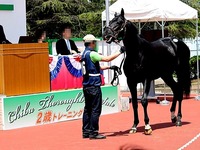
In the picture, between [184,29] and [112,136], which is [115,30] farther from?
[184,29]

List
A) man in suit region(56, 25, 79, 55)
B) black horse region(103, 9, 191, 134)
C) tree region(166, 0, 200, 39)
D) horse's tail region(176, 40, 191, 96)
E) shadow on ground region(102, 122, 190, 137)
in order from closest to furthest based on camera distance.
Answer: black horse region(103, 9, 191, 134)
shadow on ground region(102, 122, 190, 137)
horse's tail region(176, 40, 191, 96)
man in suit region(56, 25, 79, 55)
tree region(166, 0, 200, 39)

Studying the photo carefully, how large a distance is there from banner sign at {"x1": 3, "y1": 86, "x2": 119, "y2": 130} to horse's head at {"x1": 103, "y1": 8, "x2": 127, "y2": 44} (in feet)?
10.8

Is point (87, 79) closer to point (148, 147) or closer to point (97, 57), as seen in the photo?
point (97, 57)

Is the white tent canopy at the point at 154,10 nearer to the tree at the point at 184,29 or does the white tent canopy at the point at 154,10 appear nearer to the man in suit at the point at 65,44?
the man in suit at the point at 65,44

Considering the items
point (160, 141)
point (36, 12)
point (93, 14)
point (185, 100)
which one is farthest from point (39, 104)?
point (36, 12)

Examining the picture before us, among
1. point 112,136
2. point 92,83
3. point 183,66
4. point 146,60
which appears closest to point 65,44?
point 183,66

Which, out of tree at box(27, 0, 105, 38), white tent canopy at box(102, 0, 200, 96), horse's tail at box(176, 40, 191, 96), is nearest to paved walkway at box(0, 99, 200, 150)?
horse's tail at box(176, 40, 191, 96)

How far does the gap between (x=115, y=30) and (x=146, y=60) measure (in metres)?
1.13

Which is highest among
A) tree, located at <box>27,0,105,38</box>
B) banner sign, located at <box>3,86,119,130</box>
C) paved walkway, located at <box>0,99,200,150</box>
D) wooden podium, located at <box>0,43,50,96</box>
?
tree, located at <box>27,0,105,38</box>

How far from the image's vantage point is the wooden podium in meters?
12.6

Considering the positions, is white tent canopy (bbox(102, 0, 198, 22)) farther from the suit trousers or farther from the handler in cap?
the suit trousers

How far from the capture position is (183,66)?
12797 millimetres

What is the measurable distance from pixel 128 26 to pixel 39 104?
11.5ft

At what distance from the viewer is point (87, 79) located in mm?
10516
